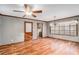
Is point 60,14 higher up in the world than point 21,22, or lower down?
higher up

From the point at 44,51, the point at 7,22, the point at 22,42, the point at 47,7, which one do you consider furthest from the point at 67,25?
the point at 7,22

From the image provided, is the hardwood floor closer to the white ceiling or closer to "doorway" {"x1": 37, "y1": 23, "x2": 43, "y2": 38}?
"doorway" {"x1": 37, "y1": 23, "x2": 43, "y2": 38}

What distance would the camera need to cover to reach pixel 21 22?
2.09 meters

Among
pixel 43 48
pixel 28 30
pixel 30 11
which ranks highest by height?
pixel 30 11

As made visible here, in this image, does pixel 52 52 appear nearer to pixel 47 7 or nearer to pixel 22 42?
pixel 22 42

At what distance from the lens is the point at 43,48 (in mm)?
2055

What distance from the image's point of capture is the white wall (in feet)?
6.42

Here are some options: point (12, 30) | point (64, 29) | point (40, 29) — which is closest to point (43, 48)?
point (40, 29)

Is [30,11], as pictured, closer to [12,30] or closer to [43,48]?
[12,30]

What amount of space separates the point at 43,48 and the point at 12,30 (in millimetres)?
816

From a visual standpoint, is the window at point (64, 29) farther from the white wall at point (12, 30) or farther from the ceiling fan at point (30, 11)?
the ceiling fan at point (30, 11)

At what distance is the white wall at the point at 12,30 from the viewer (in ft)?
6.42
